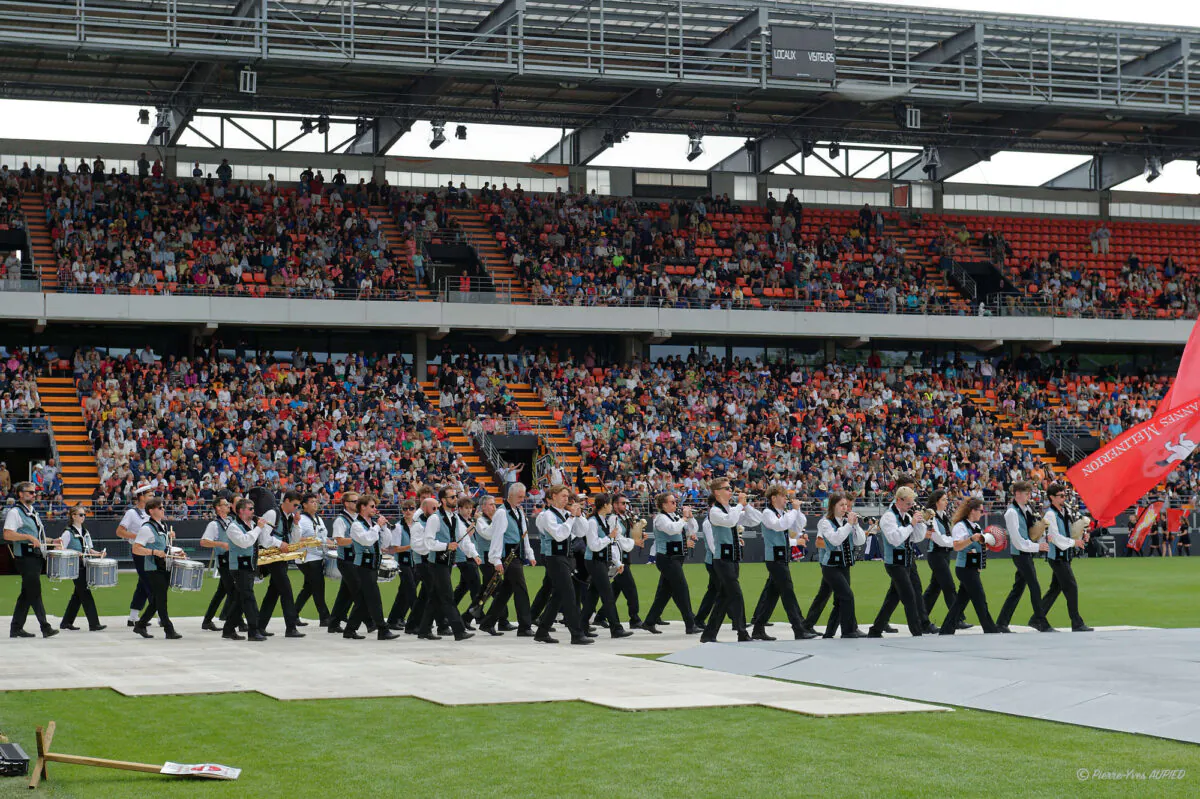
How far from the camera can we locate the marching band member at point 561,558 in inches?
659

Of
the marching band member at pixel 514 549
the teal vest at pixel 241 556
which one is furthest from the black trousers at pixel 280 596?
the marching band member at pixel 514 549

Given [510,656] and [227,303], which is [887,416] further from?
[510,656]

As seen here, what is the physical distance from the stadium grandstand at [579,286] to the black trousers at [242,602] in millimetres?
180

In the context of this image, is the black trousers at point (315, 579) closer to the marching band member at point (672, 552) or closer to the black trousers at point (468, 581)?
the black trousers at point (468, 581)

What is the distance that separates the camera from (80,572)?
737 inches

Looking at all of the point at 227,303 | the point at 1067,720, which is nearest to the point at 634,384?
the point at 227,303

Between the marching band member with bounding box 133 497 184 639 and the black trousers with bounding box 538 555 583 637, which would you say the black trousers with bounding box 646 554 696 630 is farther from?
the marching band member with bounding box 133 497 184 639

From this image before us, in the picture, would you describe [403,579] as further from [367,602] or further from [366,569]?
[367,602]

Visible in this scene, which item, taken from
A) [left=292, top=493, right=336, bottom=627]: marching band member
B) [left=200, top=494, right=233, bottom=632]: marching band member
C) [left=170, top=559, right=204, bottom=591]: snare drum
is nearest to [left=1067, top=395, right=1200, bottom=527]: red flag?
[left=292, top=493, right=336, bottom=627]: marching band member

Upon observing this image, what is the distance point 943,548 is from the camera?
1769cm

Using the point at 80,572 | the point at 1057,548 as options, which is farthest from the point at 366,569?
the point at 1057,548

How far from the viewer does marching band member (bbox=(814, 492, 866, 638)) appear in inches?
651

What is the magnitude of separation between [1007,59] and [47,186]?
26.5 meters

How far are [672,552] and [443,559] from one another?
8.72ft
